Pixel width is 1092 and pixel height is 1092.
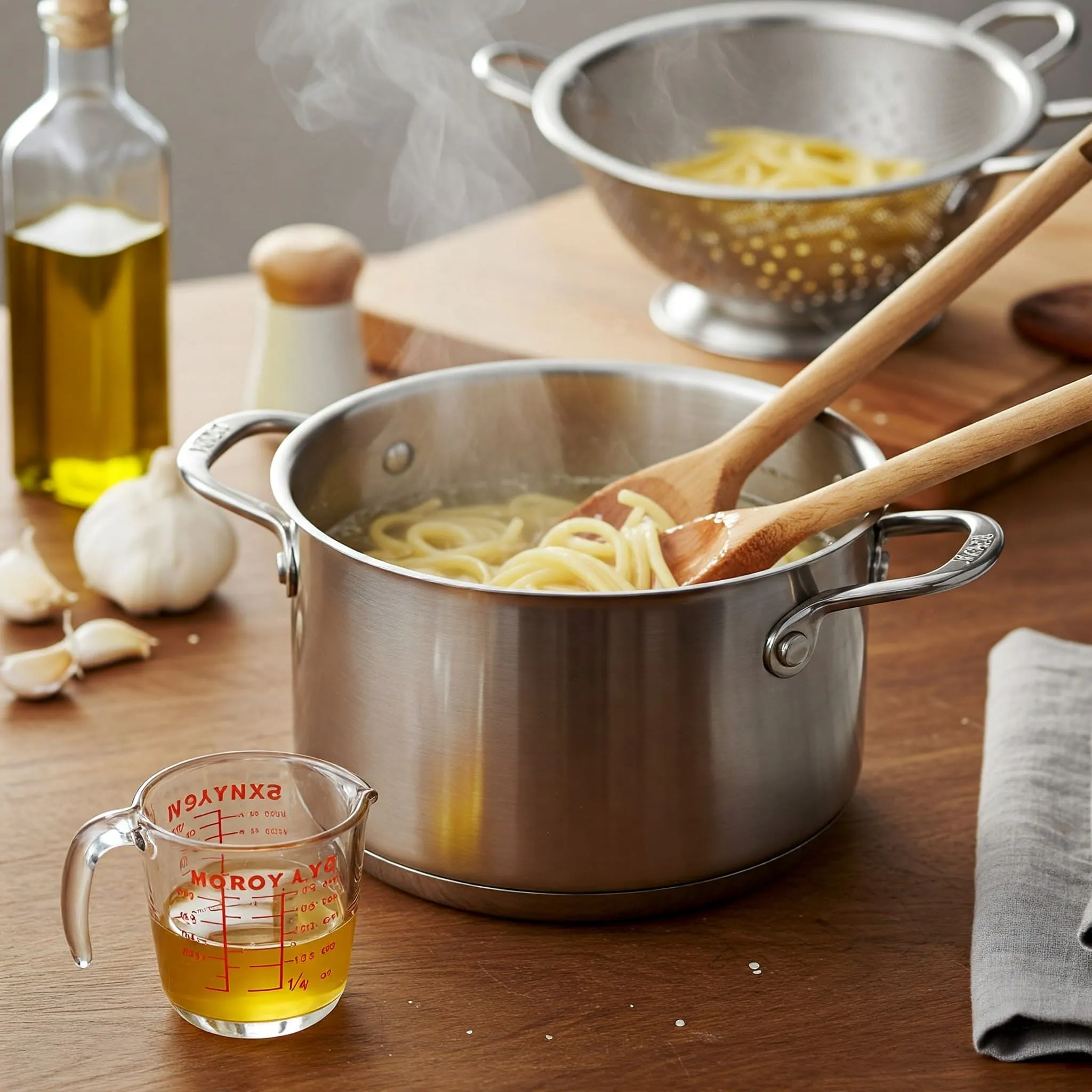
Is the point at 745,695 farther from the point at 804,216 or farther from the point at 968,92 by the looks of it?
the point at 968,92

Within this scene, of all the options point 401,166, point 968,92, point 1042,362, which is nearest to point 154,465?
point 401,166

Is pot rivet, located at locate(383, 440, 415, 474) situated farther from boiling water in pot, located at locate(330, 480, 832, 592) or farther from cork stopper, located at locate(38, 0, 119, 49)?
cork stopper, located at locate(38, 0, 119, 49)

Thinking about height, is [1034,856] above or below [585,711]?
below

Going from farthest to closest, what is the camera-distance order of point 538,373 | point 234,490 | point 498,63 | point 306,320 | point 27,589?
point 498,63 < point 306,320 < point 27,589 < point 538,373 < point 234,490

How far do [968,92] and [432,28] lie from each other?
647 mm

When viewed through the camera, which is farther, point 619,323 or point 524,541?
point 619,323

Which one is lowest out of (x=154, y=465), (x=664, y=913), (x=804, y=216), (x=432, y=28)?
(x=664, y=913)

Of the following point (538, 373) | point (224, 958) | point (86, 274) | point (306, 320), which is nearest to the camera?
point (224, 958)

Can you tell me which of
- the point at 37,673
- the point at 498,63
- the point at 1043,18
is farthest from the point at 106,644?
the point at 1043,18

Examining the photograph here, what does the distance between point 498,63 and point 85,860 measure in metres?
1.21

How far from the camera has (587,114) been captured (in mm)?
1839

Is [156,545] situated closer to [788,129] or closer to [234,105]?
[788,129]

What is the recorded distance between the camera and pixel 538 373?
121 centimetres

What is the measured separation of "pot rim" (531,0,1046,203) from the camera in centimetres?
156
